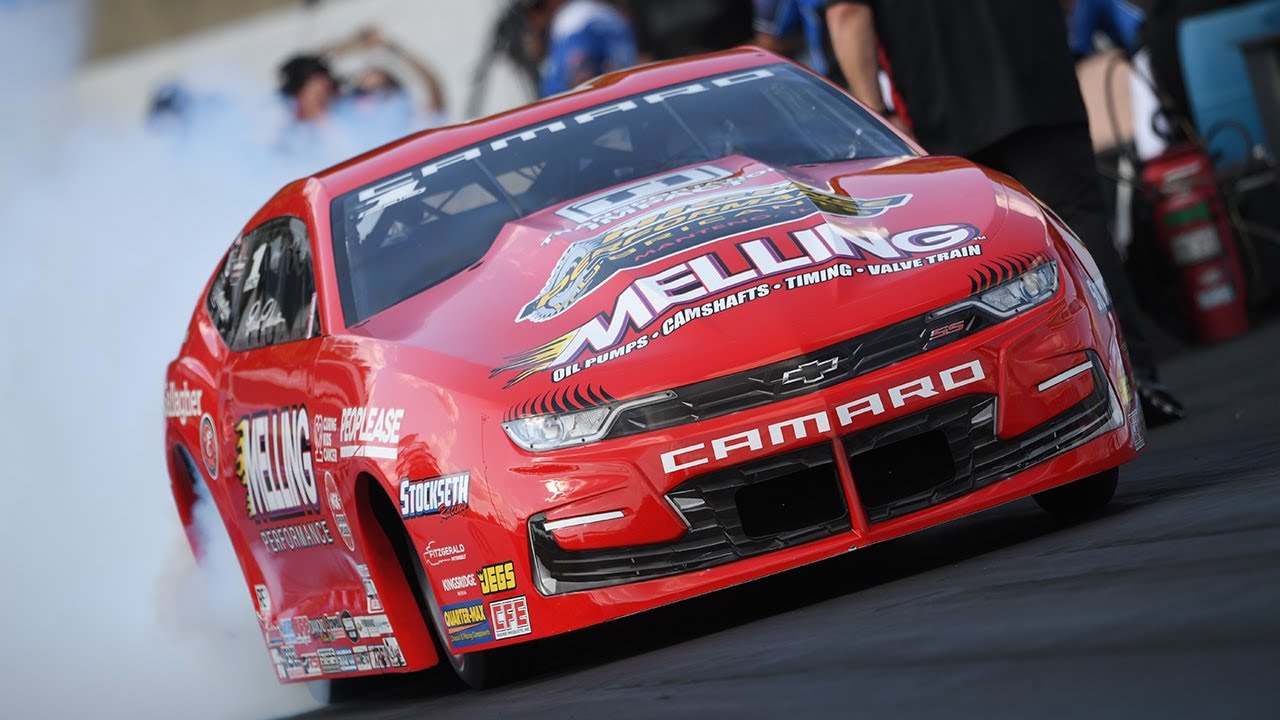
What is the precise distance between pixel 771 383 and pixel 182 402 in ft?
8.72

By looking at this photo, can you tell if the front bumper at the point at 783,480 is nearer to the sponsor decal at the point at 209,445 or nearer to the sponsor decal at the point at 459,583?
the sponsor decal at the point at 459,583

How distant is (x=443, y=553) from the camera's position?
181 inches

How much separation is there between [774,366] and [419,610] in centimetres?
124

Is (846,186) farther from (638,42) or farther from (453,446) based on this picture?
(638,42)

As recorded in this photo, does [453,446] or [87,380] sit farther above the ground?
[453,446]

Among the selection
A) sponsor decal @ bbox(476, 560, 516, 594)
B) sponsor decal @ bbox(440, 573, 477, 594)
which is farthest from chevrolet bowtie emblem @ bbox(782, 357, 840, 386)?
sponsor decal @ bbox(440, 573, 477, 594)

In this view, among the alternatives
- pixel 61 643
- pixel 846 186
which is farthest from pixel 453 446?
pixel 61 643

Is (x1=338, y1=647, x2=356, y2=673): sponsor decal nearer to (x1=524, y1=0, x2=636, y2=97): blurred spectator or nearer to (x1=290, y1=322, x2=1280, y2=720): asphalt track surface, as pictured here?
(x1=290, y1=322, x2=1280, y2=720): asphalt track surface

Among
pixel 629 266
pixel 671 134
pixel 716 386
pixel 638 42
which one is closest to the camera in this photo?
pixel 716 386

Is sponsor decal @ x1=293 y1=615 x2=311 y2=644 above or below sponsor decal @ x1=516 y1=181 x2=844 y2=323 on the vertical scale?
below

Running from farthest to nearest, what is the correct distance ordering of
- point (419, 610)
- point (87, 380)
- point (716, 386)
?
point (87, 380) → point (419, 610) → point (716, 386)

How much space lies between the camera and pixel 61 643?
763 centimetres

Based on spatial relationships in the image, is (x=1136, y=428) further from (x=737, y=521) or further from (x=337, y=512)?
(x=337, y=512)

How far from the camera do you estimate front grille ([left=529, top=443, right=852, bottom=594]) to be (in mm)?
4344
